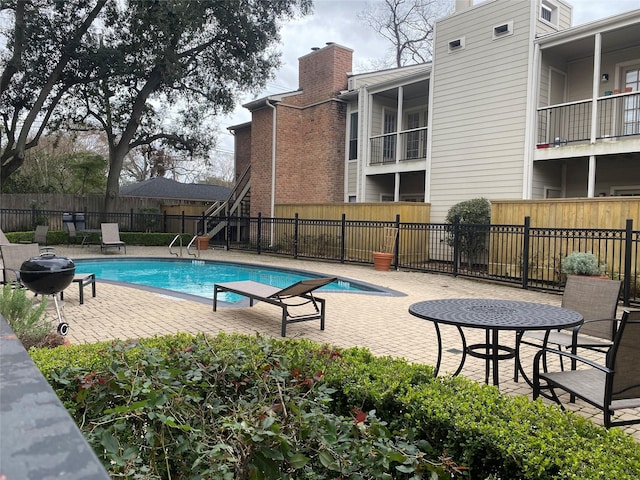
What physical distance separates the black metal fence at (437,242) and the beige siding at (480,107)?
1.94 meters

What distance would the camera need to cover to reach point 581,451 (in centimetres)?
190

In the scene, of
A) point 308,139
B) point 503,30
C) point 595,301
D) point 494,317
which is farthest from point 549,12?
point 494,317

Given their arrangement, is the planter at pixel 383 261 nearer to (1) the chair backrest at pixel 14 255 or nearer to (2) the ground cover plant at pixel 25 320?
(1) the chair backrest at pixel 14 255

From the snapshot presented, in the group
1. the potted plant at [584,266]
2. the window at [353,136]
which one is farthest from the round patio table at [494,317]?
the window at [353,136]

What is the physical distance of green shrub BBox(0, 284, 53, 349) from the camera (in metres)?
4.53

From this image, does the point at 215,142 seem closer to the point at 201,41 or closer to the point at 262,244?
the point at 201,41

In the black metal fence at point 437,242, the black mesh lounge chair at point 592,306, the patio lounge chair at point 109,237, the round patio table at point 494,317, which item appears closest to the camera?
the round patio table at point 494,317

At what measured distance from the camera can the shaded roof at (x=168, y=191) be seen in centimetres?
2572

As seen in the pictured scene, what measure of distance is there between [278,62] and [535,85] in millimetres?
11884

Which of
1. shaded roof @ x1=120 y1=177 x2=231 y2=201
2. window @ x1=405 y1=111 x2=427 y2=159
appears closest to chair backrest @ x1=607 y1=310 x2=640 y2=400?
window @ x1=405 y1=111 x2=427 y2=159

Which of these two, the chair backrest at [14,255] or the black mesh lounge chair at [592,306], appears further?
the chair backrest at [14,255]

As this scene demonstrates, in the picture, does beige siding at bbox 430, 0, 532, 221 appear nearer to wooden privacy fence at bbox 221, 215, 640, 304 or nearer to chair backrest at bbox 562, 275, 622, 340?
wooden privacy fence at bbox 221, 215, 640, 304

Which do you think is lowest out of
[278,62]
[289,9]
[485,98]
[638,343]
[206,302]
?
[206,302]

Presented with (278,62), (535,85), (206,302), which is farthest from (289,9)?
(206,302)
